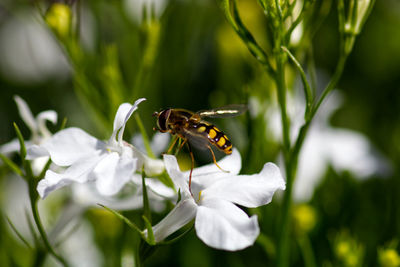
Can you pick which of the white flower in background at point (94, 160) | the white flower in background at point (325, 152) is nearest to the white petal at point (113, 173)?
the white flower in background at point (94, 160)

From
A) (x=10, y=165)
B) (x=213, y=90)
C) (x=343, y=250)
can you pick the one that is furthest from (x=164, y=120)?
(x=213, y=90)

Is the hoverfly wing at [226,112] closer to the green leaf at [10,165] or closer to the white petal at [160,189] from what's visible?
the white petal at [160,189]

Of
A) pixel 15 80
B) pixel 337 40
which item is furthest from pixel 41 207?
pixel 337 40

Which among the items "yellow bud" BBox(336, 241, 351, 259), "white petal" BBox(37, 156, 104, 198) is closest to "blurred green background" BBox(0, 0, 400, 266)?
"yellow bud" BBox(336, 241, 351, 259)

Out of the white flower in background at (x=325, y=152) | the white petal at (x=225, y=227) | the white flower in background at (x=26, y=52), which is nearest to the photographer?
the white petal at (x=225, y=227)

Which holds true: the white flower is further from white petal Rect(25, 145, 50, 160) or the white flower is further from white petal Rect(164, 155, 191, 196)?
white petal Rect(25, 145, 50, 160)

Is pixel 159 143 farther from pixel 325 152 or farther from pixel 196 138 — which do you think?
pixel 325 152
